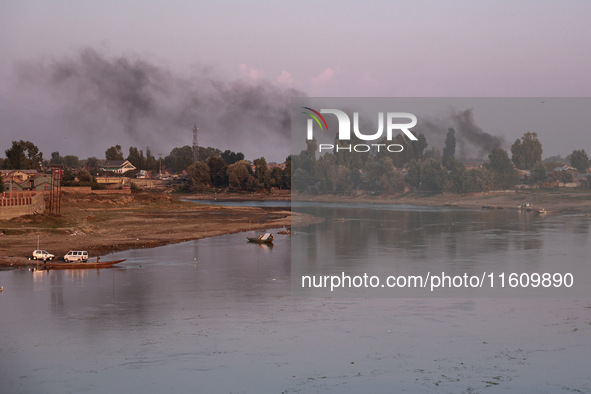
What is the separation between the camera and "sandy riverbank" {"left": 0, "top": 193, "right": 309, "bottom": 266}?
8081 centimetres

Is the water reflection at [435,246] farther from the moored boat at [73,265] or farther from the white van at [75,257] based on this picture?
the white van at [75,257]

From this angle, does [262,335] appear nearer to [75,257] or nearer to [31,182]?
[75,257]

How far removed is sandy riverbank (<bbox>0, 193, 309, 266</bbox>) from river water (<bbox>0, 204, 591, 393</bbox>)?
554 inches

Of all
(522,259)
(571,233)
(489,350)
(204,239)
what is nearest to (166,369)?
(489,350)

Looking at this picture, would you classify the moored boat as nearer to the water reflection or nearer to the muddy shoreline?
the muddy shoreline

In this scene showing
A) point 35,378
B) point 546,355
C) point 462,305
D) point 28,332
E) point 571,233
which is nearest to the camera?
point 35,378

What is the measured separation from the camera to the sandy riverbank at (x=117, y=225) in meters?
80.8

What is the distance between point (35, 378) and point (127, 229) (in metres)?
71.3

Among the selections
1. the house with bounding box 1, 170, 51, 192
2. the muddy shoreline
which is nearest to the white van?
the muddy shoreline

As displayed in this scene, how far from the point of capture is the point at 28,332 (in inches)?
1650

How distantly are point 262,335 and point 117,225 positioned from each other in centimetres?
7231

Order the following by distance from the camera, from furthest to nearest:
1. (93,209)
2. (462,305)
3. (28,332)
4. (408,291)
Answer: (93,209)
(408,291)
(462,305)
(28,332)

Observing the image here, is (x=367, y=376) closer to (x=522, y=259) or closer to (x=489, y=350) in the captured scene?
(x=489, y=350)

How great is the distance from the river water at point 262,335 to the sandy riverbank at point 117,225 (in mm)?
14069
